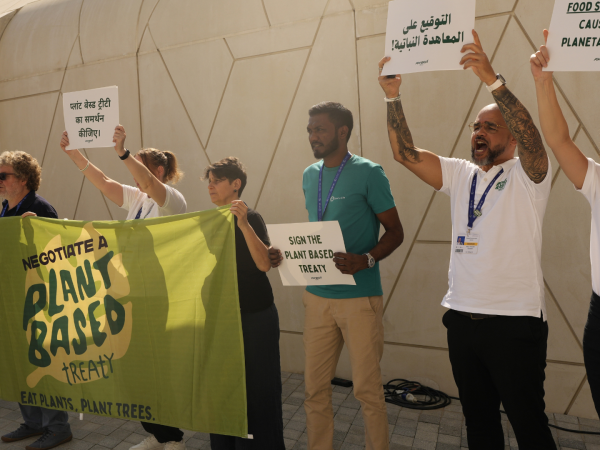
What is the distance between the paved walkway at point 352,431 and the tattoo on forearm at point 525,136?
5.68 feet

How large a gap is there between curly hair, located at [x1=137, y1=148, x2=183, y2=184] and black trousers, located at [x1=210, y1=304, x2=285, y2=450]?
120 centimetres

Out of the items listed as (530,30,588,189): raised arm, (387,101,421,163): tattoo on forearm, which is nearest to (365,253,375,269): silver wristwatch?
(387,101,421,163): tattoo on forearm

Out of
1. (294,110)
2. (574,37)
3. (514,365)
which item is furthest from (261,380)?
(294,110)

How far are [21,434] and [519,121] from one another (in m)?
3.33

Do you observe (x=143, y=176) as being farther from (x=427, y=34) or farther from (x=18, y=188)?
(x=427, y=34)

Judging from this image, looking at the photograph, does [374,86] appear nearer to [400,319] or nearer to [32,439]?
[400,319]

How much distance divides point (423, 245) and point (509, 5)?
1.72 m

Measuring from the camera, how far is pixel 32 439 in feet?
10.1

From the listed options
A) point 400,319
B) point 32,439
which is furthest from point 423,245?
point 32,439

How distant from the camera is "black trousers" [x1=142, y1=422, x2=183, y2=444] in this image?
279 centimetres

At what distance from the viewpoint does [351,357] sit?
8.14ft

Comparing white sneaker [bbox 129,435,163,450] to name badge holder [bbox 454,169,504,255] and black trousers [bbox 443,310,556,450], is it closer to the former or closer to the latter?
black trousers [bbox 443,310,556,450]

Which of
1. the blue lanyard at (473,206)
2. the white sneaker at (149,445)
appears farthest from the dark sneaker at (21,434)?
the blue lanyard at (473,206)

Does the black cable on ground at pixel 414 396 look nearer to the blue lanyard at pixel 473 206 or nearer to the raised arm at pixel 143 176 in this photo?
the blue lanyard at pixel 473 206
